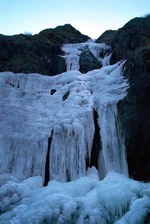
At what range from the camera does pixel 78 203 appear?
6.88 m

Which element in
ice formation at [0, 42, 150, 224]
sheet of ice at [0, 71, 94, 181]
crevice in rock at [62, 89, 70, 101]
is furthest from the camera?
crevice in rock at [62, 89, 70, 101]

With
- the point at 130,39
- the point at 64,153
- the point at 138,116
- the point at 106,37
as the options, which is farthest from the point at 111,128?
the point at 106,37

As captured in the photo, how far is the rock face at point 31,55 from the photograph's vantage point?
14916 millimetres

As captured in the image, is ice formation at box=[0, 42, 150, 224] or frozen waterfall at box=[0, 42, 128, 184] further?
frozen waterfall at box=[0, 42, 128, 184]

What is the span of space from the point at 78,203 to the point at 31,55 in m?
10.1

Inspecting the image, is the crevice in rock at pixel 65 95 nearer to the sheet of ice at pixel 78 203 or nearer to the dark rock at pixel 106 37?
the sheet of ice at pixel 78 203

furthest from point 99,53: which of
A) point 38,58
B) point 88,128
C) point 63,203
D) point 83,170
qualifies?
point 63,203

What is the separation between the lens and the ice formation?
6598 millimetres

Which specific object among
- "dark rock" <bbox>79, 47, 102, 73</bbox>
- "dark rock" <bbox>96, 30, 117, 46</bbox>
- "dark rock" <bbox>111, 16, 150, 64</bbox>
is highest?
"dark rock" <bbox>96, 30, 117, 46</bbox>

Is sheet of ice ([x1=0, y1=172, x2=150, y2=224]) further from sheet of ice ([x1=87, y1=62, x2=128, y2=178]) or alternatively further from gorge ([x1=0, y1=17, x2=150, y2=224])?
sheet of ice ([x1=87, y1=62, x2=128, y2=178])

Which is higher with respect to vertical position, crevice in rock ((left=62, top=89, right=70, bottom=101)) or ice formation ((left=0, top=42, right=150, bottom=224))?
crevice in rock ((left=62, top=89, right=70, bottom=101))

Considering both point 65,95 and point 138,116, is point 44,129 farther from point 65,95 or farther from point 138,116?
point 138,116

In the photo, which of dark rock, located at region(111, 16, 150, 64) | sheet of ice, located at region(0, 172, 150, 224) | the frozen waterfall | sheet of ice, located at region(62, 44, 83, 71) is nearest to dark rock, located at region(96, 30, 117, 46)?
sheet of ice, located at region(62, 44, 83, 71)

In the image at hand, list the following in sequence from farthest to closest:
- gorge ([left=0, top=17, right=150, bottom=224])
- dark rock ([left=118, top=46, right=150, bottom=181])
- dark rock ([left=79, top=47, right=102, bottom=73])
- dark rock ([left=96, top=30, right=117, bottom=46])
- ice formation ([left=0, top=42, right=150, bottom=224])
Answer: dark rock ([left=96, top=30, right=117, bottom=46]) → dark rock ([left=79, top=47, right=102, bottom=73]) → dark rock ([left=118, top=46, right=150, bottom=181]) → gorge ([left=0, top=17, right=150, bottom=224]) → ice formation ([left=0, top=42, right=150, bottom=224])
